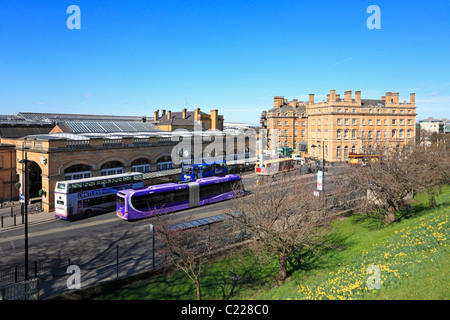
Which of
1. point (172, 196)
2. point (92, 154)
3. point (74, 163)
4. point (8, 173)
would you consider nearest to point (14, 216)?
point (74, 163)

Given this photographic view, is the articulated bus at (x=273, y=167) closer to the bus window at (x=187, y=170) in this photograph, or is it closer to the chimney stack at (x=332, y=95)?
the bus window at (x=187, y=170)

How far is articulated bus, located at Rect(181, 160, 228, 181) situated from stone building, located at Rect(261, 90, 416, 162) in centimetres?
2710

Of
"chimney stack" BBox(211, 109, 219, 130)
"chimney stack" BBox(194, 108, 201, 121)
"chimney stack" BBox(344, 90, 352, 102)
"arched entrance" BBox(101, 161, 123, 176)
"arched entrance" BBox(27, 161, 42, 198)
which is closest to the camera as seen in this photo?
"arched entrance" BBox(101, 161, 123, 176)

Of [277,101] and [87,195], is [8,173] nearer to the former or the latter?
[87,195]

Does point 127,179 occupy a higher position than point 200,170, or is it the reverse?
point 200,170

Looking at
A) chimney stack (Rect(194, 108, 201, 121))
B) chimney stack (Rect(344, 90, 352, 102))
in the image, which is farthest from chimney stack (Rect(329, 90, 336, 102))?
chimney stack (Rect(194, 108, 201, 121))

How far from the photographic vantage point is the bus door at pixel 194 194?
29.4 meters

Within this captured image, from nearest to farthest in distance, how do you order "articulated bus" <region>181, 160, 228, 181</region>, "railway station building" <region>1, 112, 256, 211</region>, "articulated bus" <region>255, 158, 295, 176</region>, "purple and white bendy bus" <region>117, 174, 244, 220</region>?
"purple and white bendy bus" <region>117, 174, 244, 220</region> → "railway station building" <region>1, 112, 256, 211</region> → "articulated bus" <region>181, 160, 228, 181</region> → "articulated bus" <region>255, 158, 295, 176</region>

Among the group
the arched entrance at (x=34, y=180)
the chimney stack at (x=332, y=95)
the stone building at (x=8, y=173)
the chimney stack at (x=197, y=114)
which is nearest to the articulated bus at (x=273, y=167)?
the chimney stack at (x=332, y=95)

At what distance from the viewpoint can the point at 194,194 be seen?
29703 mm

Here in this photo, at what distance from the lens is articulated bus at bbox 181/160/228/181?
1458 inches

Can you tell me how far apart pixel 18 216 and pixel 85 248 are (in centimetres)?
1240

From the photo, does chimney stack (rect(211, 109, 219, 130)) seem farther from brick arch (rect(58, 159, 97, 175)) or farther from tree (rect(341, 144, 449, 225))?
tree (rect(341, 144, 449, 225))
